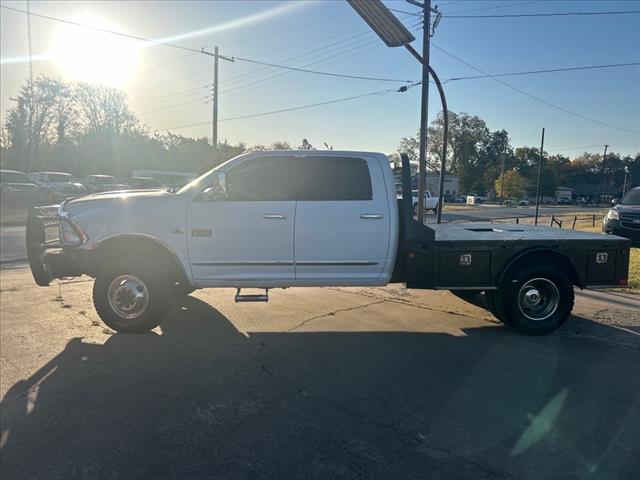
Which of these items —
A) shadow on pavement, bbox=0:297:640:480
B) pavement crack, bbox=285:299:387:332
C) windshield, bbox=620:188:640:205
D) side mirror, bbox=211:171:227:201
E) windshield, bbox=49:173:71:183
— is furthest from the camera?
windshield, bbox=49:173:71:183

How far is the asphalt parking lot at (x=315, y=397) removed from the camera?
9.62ft

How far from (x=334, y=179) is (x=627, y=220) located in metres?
11.1

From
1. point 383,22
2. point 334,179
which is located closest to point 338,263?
point 334,179

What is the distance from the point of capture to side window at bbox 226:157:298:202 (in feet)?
17.5

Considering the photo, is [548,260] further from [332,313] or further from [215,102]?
[215,102]

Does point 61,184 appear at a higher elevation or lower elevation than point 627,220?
higher

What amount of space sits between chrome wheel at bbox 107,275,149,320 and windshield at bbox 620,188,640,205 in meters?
13.9

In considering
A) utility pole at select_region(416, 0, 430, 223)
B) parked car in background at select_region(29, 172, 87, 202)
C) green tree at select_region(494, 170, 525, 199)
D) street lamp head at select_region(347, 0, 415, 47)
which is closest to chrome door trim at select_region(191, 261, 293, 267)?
street lamp head at select_region(347, 0, 415, 47)

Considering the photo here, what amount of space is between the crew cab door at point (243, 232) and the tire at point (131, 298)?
478 millimetres

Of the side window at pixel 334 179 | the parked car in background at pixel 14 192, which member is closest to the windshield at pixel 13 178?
the parked car in background at pixel 14 192

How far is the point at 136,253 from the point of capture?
5.30 metres

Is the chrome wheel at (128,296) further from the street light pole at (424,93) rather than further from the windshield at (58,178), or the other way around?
the windshield at (58,178)

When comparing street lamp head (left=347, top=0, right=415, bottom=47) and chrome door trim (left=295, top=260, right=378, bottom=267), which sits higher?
street lamp head (left=347, top=0, right=415, bottom=47)

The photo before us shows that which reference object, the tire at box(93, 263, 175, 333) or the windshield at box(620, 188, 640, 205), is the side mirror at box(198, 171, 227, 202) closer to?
the tire at box(93, 263, 175, 333)
